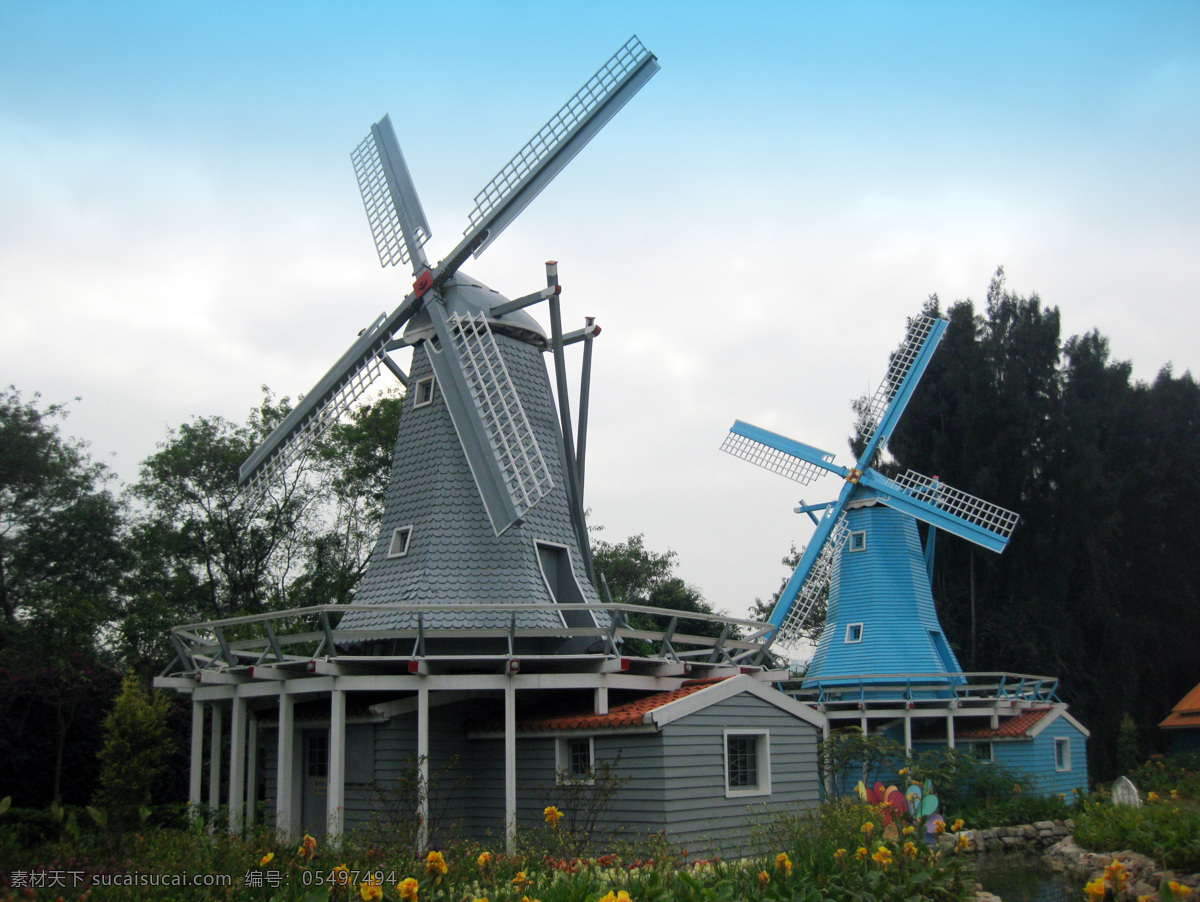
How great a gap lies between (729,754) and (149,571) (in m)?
21.3

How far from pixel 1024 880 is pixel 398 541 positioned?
10059 mm

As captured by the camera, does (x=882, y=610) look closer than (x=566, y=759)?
No

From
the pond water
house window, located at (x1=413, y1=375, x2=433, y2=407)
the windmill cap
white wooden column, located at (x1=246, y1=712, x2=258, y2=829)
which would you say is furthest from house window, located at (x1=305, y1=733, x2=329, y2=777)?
the pond water

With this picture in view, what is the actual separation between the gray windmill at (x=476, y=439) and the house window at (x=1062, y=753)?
506 inches

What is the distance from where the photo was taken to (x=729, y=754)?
13.0m

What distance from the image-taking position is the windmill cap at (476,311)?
51.0ft

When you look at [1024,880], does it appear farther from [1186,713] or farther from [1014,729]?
[1186,713]

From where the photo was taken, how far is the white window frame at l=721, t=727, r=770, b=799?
12.6 metres

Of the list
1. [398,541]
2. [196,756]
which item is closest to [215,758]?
[196,756]

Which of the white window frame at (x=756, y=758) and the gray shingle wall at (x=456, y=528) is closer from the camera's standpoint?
the white window frame at (x=756, y=758)

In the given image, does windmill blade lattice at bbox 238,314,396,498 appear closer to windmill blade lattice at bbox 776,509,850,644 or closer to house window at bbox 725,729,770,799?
house window at bbox 725,729,770,799

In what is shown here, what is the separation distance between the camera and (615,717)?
12.0m

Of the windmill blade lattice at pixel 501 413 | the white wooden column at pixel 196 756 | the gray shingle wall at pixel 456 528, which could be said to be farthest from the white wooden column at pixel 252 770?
the windmill blade lattice at pixel 501 413

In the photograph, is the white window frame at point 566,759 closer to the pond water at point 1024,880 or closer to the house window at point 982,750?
the pond water at point 1024,880
